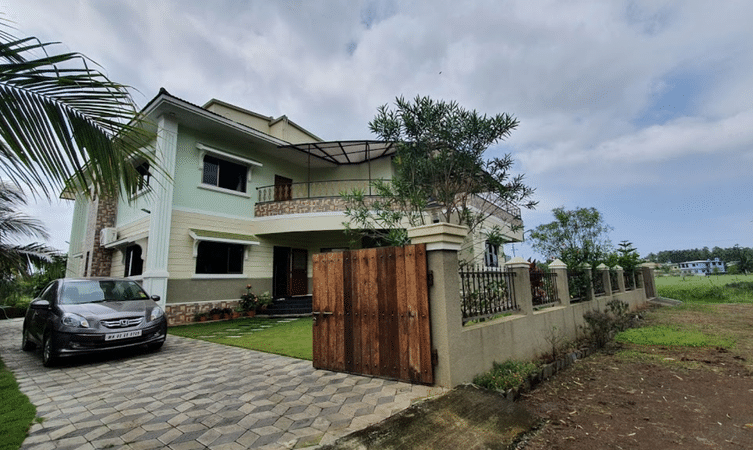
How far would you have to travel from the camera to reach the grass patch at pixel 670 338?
6.55 meters

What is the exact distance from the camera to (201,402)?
3.44 meters

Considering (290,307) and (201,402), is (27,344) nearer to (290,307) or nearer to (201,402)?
(201,402)

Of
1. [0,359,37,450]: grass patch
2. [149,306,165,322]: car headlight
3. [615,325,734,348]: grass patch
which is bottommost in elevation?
[615,325,734,348]: grass patch

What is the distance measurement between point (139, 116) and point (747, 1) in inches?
345

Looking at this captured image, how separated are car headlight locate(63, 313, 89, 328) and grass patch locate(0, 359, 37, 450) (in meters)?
0.86

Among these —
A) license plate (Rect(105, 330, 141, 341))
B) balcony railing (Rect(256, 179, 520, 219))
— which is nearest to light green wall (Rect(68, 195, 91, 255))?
balcony railing (Rect(256, 179, 520, 219))

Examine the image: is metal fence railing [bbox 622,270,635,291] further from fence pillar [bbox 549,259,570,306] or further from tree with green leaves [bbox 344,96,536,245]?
tree with green leaves [bbox 344,96,536,245]

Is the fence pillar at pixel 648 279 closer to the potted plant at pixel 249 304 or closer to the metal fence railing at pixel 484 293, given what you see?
the metal fence railing at pixel 484 293

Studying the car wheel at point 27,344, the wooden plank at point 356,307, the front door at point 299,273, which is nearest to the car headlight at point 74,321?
the car wheel at point 27,344

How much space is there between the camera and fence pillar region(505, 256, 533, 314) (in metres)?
5.39

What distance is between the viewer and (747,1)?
536 cm

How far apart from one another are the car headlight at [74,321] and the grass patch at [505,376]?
19.0ft

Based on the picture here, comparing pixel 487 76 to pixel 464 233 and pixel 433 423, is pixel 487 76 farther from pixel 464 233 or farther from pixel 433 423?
pixel 433 423

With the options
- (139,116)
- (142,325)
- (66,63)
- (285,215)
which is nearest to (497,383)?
(139,116)
